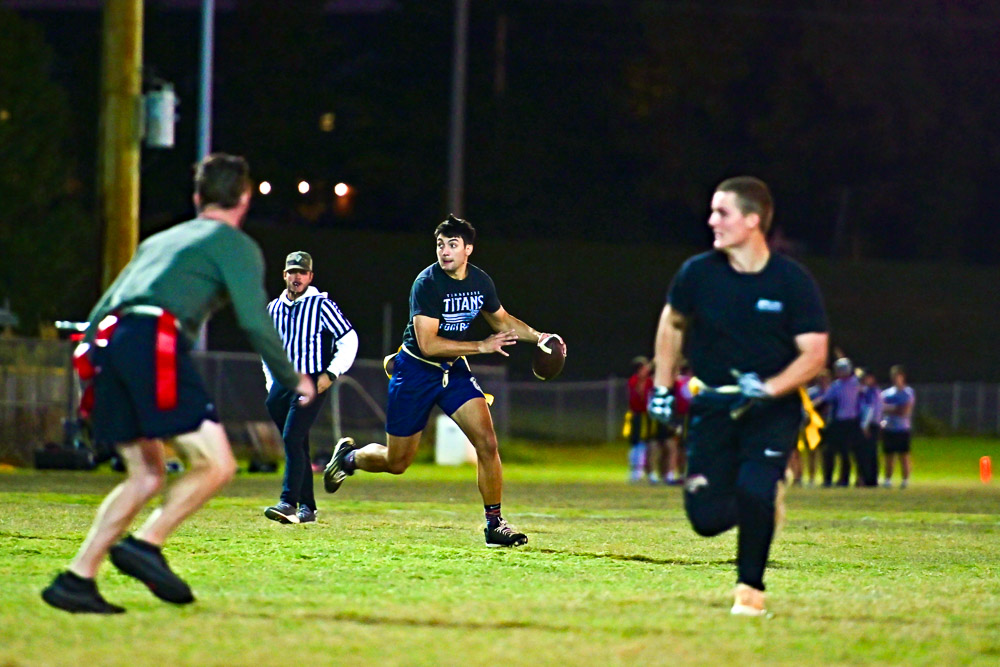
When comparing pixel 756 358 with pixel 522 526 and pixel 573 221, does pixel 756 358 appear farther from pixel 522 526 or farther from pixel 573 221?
pixel 573 221

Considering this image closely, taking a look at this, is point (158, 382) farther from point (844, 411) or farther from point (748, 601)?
point (844, 411)

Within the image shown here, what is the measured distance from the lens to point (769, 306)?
730 centimetres

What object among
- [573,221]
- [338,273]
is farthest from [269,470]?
[573,221]

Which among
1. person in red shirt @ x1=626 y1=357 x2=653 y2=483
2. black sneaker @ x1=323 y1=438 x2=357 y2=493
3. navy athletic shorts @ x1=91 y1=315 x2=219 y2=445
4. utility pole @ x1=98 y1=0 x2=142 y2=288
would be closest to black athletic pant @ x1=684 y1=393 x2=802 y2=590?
navy athletic shorts @ x1=91 y1=315 x2=219 y2=445

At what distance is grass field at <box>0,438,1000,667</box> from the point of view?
6.14m

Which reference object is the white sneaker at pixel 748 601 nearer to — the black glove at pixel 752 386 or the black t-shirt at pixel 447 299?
the black glove at pixel 752 386

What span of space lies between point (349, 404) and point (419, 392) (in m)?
22.1

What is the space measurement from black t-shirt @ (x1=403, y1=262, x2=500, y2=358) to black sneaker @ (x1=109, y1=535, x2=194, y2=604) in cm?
409

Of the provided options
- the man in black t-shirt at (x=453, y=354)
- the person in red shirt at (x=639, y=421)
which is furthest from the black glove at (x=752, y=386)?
the person in red shirt at (x=639, y=421)

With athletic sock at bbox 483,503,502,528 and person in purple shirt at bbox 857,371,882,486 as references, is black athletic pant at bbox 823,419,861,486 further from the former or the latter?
athletic sock at bbox 483,503,502,528

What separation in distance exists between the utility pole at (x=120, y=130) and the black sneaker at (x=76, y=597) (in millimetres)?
Result: 14765

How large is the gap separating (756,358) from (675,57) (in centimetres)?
5291

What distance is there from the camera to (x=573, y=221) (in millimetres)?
63094

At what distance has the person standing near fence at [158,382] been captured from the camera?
6762 millimetres
